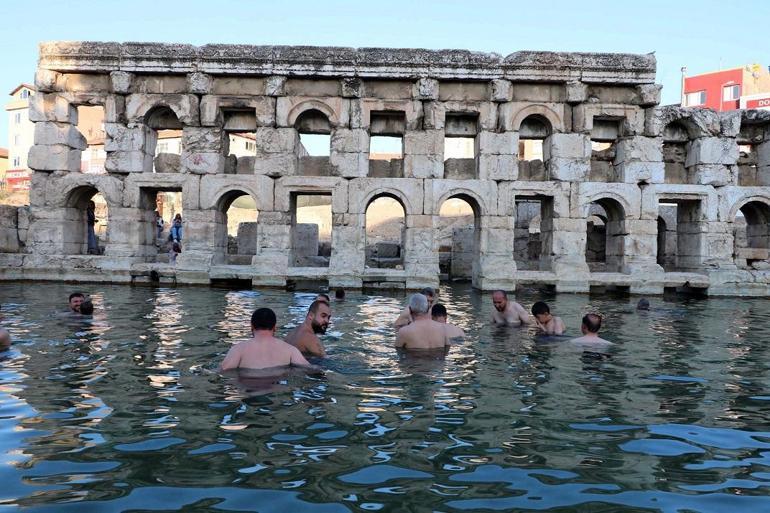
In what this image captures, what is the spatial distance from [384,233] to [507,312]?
25.7 meters

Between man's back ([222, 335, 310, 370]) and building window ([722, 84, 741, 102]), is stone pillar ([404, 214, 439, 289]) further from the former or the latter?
building window ([722, 84, 741, 102])

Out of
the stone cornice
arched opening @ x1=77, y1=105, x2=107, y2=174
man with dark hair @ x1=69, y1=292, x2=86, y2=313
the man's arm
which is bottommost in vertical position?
the man's arm

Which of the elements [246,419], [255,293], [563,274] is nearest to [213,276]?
[255,293]

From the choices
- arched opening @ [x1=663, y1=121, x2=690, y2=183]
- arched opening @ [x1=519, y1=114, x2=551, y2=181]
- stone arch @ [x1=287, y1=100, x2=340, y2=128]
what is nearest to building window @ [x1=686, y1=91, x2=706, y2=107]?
arched opening @ [x1=663, y1=121, x2=690, y2=183]

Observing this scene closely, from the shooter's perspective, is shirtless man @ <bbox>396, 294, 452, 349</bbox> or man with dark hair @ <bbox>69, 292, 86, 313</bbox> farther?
man with dark hair @ <bbox>69, 292, 86, 313</bbox>

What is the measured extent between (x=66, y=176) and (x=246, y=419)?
16.2 meters

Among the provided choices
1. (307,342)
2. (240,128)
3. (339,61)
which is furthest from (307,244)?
(307,342)

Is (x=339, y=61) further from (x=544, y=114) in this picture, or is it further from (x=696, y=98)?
(x=696, y=98)

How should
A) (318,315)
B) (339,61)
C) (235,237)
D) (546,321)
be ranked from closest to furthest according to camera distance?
(318,315), (546,321), (339,61), (235,237)

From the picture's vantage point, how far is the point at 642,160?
714 inches

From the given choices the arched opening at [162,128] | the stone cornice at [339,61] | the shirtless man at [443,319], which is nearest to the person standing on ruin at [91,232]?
the arched opening at [162,128]

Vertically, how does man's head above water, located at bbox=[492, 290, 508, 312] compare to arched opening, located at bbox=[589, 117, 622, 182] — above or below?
below

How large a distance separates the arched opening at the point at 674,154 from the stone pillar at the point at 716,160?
3.71 ft

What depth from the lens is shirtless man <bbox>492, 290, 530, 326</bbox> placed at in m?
10.0
